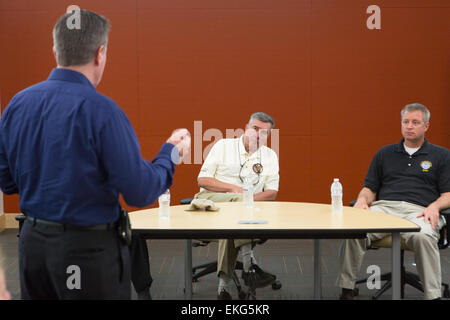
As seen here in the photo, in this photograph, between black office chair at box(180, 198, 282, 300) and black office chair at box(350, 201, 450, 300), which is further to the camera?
black office chair at box(180, 198, 282, 300)

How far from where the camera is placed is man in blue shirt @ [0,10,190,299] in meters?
1.49

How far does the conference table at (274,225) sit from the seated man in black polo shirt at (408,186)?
448mm

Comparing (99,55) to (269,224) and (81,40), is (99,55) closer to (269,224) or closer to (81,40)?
(81,40)

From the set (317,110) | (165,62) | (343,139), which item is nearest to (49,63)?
(165,62)

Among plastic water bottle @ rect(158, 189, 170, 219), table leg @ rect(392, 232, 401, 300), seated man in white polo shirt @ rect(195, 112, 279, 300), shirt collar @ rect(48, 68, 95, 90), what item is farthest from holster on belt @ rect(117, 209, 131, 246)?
seated man in white polo shirt @ rect(195, 112, 279, 300)

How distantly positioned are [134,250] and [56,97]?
1.55 metres

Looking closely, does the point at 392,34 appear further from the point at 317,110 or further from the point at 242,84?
the point at 242,84

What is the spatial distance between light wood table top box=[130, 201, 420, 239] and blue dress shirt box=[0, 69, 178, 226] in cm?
95

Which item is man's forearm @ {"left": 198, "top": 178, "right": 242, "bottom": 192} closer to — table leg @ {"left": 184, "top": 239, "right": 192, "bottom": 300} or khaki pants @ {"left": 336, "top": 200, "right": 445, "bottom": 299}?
table leg @ {"left": 184, "top": 239, "right": 192, "bottom": 300}

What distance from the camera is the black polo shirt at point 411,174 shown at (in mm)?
3621

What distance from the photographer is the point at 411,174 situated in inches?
145

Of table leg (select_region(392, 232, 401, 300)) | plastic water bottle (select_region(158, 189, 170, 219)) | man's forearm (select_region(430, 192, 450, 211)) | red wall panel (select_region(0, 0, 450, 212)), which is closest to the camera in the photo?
table leg (select_region(392, 232, 401, 300))

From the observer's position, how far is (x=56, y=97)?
152 cm
